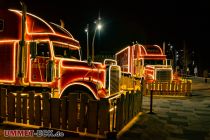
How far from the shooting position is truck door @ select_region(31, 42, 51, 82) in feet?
30.4

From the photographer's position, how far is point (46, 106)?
7.24m

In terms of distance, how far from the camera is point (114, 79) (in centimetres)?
984

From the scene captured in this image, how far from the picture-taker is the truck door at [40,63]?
30.4 ft

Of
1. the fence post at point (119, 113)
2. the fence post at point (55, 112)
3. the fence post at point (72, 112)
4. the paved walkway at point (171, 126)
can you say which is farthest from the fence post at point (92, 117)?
the fence post at point (55, 112)

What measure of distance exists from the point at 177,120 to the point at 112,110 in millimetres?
3330

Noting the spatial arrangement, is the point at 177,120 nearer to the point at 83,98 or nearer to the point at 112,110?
the point at 112,110

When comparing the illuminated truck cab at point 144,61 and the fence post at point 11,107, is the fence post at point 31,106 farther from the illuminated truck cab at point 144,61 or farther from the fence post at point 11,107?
the illuminated truck cab at point 144,61

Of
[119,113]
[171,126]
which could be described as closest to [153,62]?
[171,126]

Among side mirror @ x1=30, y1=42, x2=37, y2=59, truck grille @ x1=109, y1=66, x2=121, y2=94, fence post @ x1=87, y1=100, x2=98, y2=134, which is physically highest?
side mirror @ x1=30, y1=42, x2=37, y2=59

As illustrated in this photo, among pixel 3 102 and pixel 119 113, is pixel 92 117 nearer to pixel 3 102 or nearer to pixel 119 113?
pixel 119 113

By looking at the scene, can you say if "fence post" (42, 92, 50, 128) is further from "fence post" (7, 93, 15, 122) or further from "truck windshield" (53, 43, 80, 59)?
"truck windshield" (53, 43, 80, 59)

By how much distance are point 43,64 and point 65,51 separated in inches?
42.3

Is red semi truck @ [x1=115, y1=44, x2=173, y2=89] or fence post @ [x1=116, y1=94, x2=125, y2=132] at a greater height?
red semi truck @ [x1=115, y1=44, x2=173, y2=89]

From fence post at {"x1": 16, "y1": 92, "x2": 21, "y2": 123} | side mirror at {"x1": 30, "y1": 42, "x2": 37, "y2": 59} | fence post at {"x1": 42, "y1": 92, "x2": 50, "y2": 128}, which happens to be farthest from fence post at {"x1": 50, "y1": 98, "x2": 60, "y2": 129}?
side mirror at {"x1": 30, "y1": 42, "x2": 37, "y2": 59}
